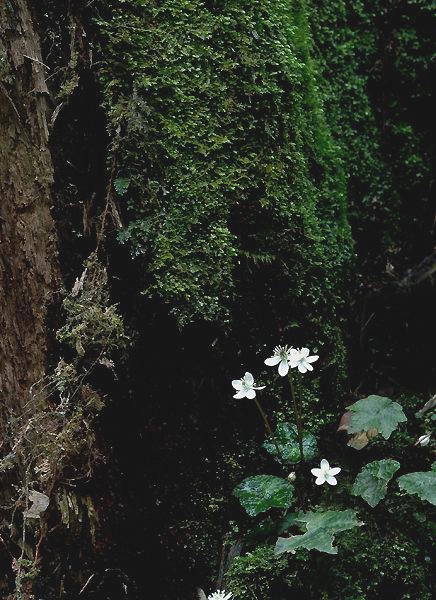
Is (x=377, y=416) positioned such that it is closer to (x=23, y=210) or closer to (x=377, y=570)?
(x=377, y=570)

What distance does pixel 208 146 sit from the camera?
2.08 meters

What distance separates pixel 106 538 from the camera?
6.42ft

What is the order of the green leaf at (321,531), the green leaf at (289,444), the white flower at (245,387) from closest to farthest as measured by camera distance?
the green leaf at (321,531) < the white flower at (245,387) < the green leaf at (289,444)

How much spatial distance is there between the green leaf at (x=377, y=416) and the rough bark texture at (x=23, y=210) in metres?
0.98

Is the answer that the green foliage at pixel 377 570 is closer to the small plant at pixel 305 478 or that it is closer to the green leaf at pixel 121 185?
the small plant at pixel 305 478

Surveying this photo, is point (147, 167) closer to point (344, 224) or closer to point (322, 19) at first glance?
point (344, 224)

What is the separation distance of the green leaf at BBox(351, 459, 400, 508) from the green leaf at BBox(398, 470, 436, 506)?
48 mm

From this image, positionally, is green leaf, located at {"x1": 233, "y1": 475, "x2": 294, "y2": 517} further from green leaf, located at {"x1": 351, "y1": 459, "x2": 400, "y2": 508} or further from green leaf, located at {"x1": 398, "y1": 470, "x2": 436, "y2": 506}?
green leaf, located at {"x1": 398, "y1": 470, "x2": 436, "y2": 506}

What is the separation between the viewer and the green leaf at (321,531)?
1.71 meters

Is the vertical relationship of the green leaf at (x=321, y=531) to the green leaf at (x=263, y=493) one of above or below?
below

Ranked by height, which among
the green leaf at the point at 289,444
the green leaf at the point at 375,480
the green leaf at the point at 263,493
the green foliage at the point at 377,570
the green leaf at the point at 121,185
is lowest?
the green foliage at the point at 377,570

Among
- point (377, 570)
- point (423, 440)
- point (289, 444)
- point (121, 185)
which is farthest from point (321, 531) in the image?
point (121, 185)

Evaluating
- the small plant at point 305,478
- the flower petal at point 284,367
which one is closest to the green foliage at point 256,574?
the small plant at point 305,478

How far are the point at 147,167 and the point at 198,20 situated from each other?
51 cm
